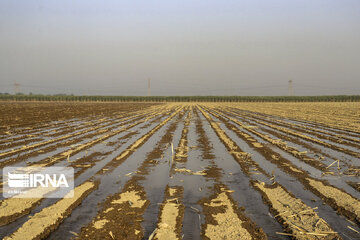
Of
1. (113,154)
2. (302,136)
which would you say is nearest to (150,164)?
(113,154)

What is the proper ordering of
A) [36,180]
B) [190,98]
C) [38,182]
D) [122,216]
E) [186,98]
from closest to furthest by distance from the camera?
[122,216] < [38,182] < [36,180] < [190,98] < [186,98]

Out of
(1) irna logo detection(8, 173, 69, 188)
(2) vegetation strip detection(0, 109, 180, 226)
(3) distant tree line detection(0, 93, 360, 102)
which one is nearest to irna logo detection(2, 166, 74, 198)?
(1) irna logo detection(8, 173, 69, 188)

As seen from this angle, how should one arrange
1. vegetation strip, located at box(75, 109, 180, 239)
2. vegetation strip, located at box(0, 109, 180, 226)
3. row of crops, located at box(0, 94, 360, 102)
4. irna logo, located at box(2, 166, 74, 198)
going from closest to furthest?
vegetation strip, located at box(75, 109, 180, 239)
vegetation strip, located at box(0, 109, 180, 226)
irna logo, located at box(2, 166, 74, 198)
row of crops, located at box(0, 94, 360, 102)

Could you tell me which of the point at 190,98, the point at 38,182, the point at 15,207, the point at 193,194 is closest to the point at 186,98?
the point at 190,98

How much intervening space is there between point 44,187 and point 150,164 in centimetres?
253

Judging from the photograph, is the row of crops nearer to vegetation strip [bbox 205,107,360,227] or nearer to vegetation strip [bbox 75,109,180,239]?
vegetation strip [bbox 205,107,360,227]

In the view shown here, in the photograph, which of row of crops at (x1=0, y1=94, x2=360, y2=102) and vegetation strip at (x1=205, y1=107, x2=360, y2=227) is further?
row of crops at (x1=0, y1=94, x2=360, y2=102)

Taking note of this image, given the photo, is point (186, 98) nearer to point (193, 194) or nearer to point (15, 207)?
point (193, 194)

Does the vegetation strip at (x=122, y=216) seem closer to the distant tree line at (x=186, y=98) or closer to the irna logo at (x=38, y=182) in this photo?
the irna logo at (x=38, y=182)

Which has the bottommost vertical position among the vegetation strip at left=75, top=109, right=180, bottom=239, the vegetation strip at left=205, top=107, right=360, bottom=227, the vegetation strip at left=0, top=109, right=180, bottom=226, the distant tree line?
the vegetation strip at left=0, top=109, right=180, bottom=226

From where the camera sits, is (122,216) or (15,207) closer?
(122,216)

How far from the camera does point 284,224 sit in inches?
146

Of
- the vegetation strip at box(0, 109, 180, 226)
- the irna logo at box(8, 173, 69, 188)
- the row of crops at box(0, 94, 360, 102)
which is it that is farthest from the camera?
the row of crops at box(0, 94, 360, 102)

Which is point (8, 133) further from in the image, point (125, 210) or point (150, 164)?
point (125, 210)
